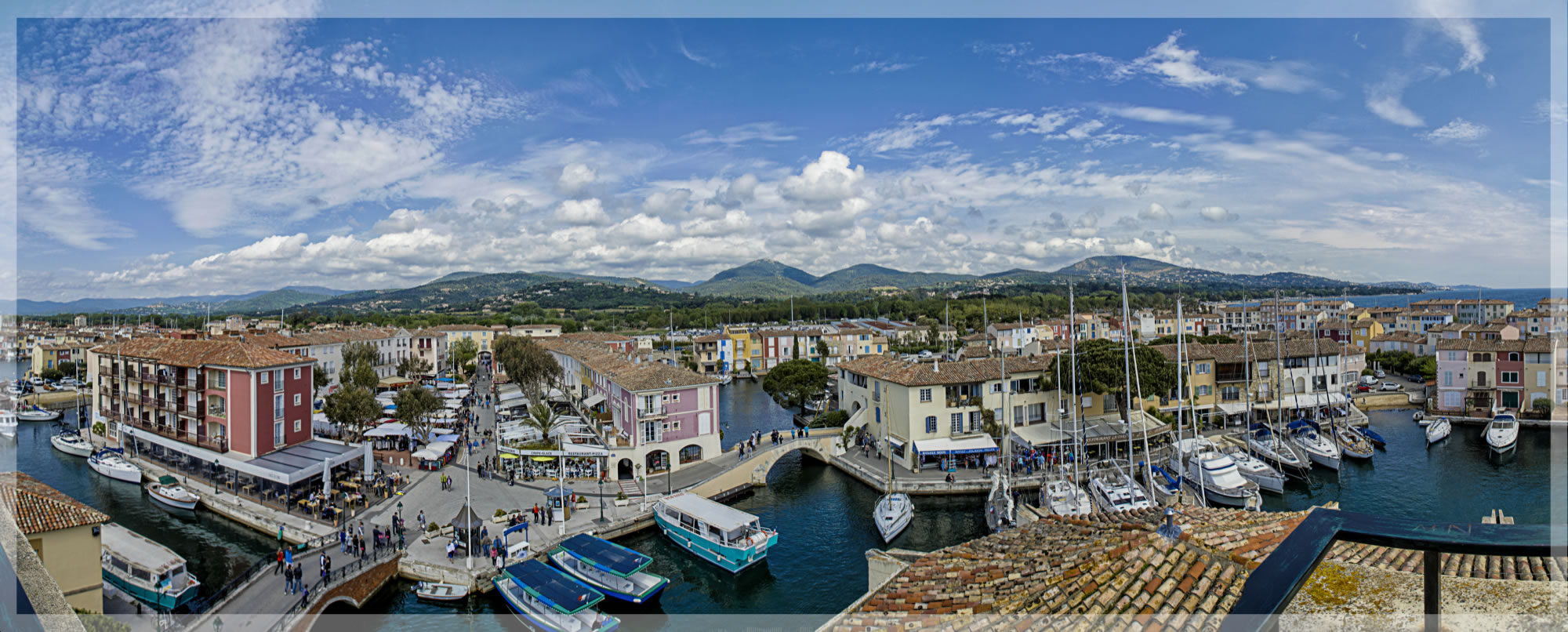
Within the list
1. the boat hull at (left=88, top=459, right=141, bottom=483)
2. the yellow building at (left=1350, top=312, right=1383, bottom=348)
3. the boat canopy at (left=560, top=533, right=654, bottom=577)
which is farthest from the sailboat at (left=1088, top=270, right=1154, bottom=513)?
the yellow building at (left=1350, top=312, right=1383, bottom=348)

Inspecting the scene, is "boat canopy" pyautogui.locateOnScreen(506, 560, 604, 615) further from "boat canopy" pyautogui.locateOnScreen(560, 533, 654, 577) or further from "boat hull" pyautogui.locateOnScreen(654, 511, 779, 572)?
"boat hull" pyautogui.locateOnScreen(654, 511, 779, 572)

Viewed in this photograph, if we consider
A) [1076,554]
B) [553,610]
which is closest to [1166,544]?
[1076,554]

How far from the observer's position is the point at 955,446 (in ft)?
84.9

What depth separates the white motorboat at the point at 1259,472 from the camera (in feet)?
78.0

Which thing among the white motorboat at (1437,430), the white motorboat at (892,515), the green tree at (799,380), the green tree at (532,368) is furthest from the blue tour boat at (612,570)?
the white motorboat at (1437,430)

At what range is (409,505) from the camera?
21.4 meters

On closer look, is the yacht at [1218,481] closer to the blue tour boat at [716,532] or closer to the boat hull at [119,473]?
the blue tour boat at [716,532]

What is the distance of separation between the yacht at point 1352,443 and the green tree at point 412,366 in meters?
60.5

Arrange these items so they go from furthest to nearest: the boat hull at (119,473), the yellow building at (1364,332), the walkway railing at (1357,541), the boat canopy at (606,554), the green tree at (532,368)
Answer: the yellow building at (1364,332)
the green tree at (532,368)
the boat hull at (119,473)
the boat canopy at (606,554)
the walkway railing at (1357,541)

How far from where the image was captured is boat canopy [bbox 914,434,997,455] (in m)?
25.6

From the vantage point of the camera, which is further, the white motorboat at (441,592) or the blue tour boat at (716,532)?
the blue tour boat at (716,532)

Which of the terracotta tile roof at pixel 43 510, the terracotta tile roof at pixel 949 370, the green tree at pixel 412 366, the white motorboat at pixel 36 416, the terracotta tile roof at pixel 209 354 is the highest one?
the terracotta tile roof at pixel 209 354

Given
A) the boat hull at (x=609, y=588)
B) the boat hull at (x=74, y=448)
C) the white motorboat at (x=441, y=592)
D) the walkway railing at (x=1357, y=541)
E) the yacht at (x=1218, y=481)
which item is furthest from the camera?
the boat hull at (x=74, y=448)

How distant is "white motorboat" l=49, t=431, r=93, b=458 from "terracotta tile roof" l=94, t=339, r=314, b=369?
4.80 meters
